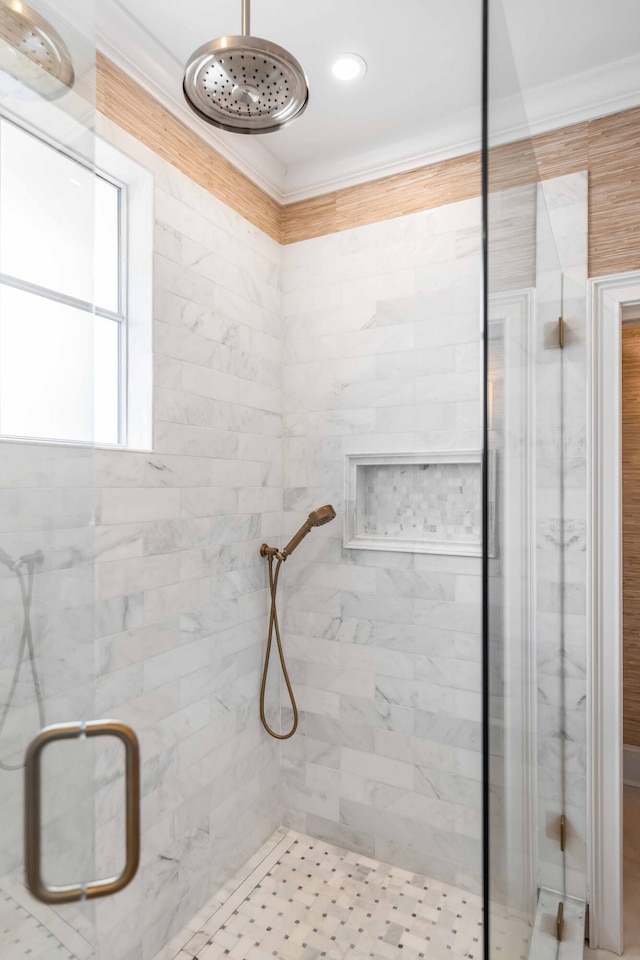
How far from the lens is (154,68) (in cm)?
154

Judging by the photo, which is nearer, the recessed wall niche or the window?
the window

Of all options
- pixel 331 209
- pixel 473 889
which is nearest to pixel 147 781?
pixel 473 889

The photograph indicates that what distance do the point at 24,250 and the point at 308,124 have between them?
1.66m

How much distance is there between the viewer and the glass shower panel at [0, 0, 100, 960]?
535 mm

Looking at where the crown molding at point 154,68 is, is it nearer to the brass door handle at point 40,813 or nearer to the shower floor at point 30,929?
the brass door handle at point 40,813

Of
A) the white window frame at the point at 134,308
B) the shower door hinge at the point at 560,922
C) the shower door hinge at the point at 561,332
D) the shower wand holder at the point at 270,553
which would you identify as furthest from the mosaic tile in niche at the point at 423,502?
the shower door hinge at the point at 560,922

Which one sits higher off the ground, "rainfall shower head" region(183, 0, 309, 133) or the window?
"rainfall shower head" region(183, 0, 309, 133)

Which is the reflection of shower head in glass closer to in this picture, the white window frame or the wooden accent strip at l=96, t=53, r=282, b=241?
the white window frame

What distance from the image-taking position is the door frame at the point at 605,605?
1.58 m

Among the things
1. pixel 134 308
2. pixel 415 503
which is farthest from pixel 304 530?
pixel 134 308

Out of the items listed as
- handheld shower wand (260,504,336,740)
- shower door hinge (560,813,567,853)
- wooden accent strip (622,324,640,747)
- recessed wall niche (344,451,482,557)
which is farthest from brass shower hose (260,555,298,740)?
wooden accent strip (622,324,640,747)

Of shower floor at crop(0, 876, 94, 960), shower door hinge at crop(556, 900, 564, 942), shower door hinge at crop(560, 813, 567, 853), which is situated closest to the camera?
shower floor at crop(0, 876, 94, 960)

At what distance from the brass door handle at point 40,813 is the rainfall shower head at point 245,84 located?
3.56 ft

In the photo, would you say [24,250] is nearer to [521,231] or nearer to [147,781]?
[521,231]
